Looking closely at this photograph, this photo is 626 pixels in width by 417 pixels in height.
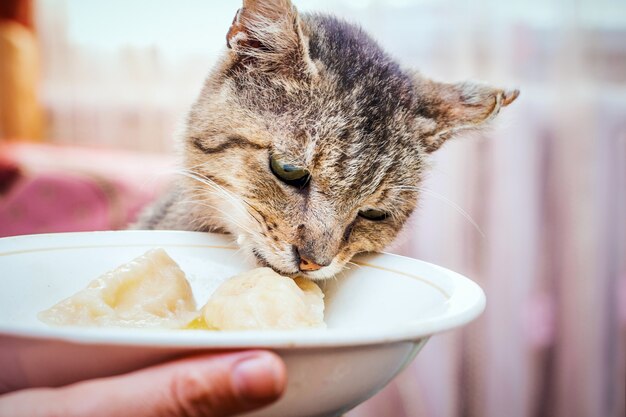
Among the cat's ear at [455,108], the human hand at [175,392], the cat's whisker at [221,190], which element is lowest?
the human hand at [175,392]

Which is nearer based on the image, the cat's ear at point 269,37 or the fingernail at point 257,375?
the fingernail at point 257,375

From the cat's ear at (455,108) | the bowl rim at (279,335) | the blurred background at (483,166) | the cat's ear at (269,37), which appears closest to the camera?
the bowl rim at (279,335)

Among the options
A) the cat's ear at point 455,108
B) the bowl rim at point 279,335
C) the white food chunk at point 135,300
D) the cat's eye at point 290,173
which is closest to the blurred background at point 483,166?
the cat's ear at point 455,108

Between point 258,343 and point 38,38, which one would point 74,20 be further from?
point 258,343

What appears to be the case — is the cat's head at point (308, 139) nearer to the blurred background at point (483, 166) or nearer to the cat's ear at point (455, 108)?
the cat's ear at point (455, 108)

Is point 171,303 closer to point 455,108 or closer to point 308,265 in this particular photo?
point 308,265

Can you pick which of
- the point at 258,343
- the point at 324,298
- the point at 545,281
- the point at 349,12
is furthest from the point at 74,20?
the point at 545,281

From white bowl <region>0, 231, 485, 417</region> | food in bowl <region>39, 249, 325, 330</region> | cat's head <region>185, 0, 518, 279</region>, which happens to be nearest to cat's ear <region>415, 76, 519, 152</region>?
cat's head <region>185, 0, 518, 279</region>
